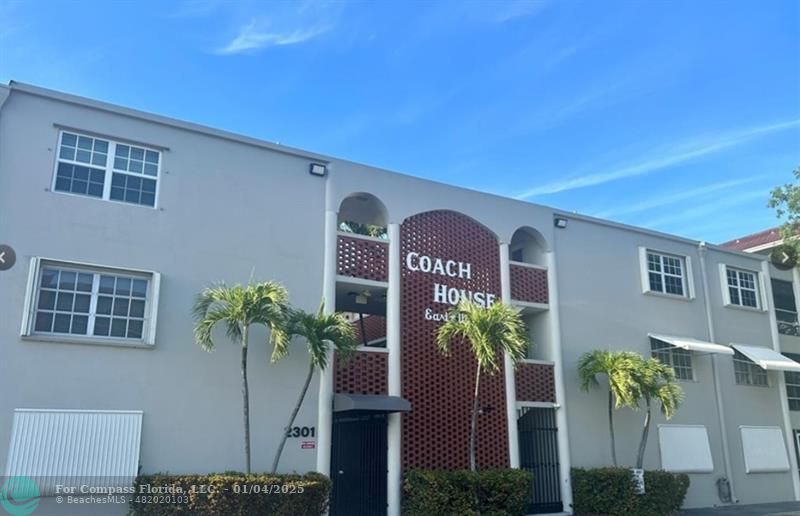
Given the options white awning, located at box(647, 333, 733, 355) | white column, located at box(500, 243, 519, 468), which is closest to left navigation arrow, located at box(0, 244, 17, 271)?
white column, located at box(500, 243, 519, 468)

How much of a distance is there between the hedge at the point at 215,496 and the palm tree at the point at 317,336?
0.89m

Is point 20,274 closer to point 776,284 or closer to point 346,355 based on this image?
point 346,355

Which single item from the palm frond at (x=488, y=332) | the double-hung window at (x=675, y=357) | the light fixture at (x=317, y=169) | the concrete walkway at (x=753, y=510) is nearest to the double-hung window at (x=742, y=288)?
the double-hung window at (x=675, y=357)

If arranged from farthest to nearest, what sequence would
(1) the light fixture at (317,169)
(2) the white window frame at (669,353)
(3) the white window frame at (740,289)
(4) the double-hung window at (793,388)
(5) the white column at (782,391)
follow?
(4) the double-hung window at (793,388), (3) the white window frame at (740,289), (5) the white column at (782,391), (2) the white window frame at (669,353), (1) the light fixture at (317,169)

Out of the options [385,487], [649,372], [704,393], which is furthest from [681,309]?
[385,487]

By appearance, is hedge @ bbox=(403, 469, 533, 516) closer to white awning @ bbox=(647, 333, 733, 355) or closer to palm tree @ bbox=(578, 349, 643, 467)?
palm tree @ bbox=(578, 349, 643, 467)

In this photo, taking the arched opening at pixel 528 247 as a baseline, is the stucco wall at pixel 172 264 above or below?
below

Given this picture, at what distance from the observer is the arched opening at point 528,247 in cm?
1909

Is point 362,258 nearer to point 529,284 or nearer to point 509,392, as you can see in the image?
point 509,392

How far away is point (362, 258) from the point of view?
51.9 feet

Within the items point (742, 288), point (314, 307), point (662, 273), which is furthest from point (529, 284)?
point (742, 288)

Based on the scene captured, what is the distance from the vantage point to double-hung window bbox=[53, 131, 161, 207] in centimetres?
1320

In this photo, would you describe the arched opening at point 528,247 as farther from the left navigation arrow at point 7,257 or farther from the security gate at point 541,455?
the left navigation arrow at point 7,257

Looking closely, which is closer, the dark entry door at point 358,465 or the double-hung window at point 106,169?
the double-hung window at point 106,169
